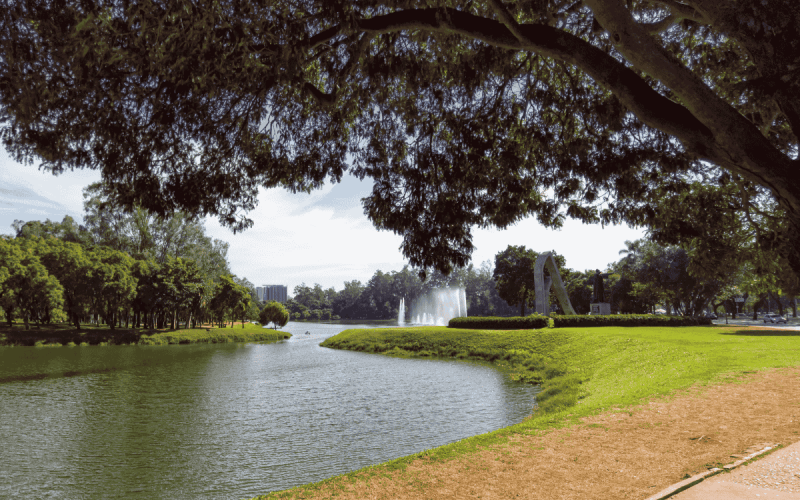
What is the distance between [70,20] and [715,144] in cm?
802

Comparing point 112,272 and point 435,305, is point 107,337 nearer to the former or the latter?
point 112,272

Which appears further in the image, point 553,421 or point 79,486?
point 553,421

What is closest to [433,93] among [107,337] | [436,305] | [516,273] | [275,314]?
[107,337]

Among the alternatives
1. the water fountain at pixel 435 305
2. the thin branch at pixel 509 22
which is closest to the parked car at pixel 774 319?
the water fountain at pixel 435 305

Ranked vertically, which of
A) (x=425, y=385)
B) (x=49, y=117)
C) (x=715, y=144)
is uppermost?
(x=49, y=117)

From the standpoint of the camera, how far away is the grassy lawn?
43969 millimetres

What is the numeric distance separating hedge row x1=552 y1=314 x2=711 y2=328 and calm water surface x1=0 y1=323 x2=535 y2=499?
13349 millimetres

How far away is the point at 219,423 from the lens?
47.0 ft

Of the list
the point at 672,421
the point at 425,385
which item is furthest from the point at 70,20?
the point at 425,385

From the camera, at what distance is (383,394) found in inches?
753

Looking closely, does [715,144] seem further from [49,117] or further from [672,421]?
[49,117]

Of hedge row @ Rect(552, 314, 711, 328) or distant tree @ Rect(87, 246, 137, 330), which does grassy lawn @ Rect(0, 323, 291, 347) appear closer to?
distant tree @ Rect(87, 246, 137, 330)

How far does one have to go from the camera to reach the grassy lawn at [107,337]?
43969mm

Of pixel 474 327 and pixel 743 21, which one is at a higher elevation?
pixel 743 21
